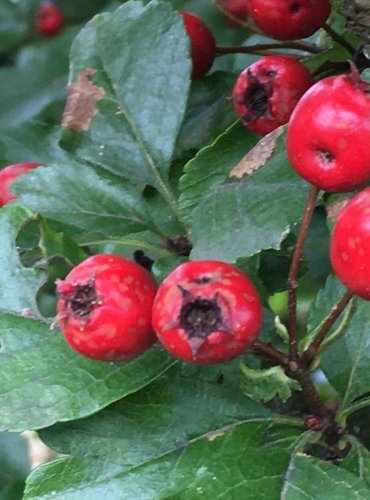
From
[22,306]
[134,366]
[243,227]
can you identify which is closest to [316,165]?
[243,227]

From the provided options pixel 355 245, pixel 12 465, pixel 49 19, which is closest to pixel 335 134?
pixel 355 245

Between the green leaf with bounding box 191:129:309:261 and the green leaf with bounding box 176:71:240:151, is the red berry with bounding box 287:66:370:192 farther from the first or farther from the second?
the green leaf with bounding box 176:71:240:151

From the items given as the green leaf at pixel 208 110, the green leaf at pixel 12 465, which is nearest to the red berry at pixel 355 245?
the green leaf at pixel 208 110

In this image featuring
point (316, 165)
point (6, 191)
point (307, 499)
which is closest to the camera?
point (316, 165)

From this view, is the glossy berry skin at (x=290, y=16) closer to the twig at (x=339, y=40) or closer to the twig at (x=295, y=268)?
the twig at (x=339, y=40)

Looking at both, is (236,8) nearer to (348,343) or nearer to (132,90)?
(132,90)

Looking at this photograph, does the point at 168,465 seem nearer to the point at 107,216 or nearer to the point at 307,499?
the point at 307,499

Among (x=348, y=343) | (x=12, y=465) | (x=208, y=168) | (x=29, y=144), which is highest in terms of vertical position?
(x=208, y=168)
